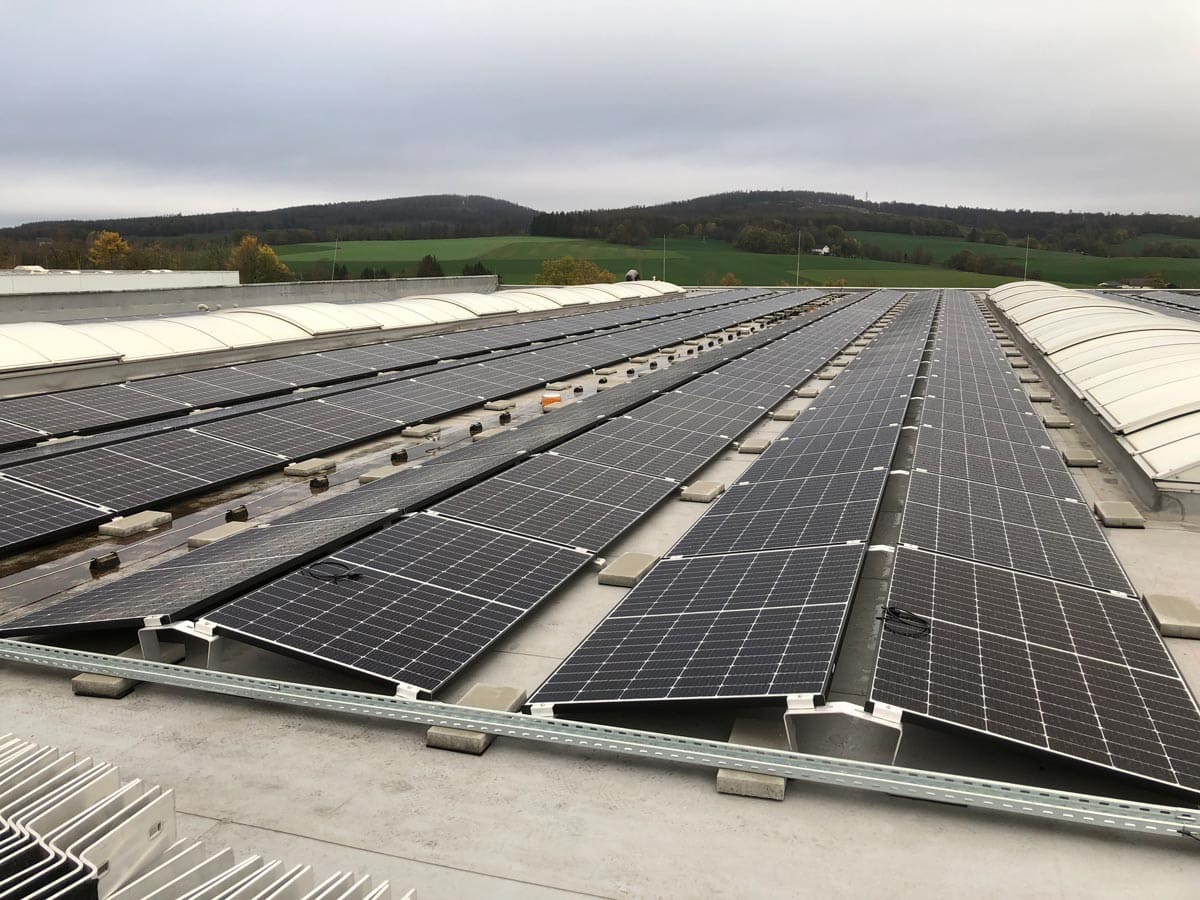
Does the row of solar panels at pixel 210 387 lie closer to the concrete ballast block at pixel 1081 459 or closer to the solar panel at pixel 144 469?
the solar panel at pixel 144 469

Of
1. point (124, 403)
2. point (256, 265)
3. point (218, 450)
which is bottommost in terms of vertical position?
point (218, 450)

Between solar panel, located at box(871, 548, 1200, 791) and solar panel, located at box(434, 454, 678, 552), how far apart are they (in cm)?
583

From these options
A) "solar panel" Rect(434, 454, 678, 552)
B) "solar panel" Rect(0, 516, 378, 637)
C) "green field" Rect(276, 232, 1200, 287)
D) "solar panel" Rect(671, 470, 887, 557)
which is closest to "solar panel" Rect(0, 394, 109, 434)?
"solar panel" Rect(0, 516, 378, 637)

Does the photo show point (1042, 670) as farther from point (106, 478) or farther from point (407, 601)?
point (106, 478)

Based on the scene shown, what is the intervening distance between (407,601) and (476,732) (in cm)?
309

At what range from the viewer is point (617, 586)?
13891 millimetres

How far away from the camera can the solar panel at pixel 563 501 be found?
1537cm

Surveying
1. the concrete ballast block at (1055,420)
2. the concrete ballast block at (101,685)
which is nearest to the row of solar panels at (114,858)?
the concrete ballast block at (101,685)

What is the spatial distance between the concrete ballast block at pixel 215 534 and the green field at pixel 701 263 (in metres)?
123

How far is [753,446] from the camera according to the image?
2356 centimetres

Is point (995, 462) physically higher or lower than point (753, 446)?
higher

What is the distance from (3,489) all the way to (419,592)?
39.3 feet

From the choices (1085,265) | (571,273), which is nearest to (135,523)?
(571,273)

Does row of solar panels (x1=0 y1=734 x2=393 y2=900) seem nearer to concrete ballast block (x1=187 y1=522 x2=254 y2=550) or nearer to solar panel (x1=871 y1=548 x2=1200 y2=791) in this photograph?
solar panel (x1=871 y1=548 x2=1200 y2=791)
